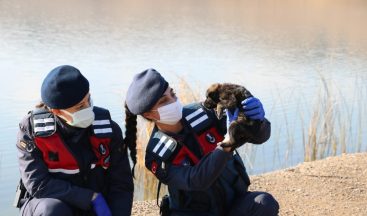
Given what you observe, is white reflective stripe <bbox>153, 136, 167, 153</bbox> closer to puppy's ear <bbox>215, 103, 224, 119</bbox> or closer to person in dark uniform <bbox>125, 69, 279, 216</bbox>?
person in dark uniform <bbox>125, 69, 279, 216</bbox>

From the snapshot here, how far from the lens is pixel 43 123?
301cm

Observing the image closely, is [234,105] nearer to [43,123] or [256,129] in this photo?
[256,129]

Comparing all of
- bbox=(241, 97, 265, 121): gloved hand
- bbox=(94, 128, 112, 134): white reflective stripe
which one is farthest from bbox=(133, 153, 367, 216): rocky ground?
bbox=(241, 97, 265, 121): gloved hand

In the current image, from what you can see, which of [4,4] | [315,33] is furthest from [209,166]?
[4,4]

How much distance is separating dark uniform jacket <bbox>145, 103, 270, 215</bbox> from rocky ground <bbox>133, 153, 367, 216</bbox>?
3.57ft

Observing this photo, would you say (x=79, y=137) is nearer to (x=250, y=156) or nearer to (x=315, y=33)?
(x=250, y=156)

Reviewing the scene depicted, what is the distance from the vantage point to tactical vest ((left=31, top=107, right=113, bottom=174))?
2986 millimetres

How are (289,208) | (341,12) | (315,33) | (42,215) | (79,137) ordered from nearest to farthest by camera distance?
(42,215)
(79,137)
(289,208)
(315,33)
(341,12)

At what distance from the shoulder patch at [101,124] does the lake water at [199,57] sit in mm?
2289

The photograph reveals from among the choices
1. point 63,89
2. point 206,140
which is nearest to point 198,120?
point 206,140

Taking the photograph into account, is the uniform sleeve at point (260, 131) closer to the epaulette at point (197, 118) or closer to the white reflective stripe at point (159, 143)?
the epaulette at point (197, 118)

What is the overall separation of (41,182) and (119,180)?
45 centimetres

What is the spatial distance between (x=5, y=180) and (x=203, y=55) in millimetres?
6666

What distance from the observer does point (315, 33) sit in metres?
15.9
